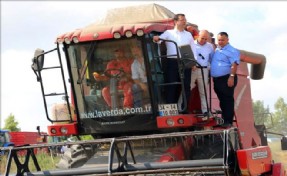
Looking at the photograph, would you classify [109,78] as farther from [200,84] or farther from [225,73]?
[225,73]

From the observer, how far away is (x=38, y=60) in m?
8.45

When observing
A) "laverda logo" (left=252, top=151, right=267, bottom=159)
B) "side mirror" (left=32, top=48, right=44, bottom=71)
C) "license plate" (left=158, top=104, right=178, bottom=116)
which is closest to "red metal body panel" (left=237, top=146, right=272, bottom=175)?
"laverda logo" (left=252, top=151, right=267, bottom=159)

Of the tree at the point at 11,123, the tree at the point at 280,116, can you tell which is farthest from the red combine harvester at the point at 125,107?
the tree at the point at 11,123

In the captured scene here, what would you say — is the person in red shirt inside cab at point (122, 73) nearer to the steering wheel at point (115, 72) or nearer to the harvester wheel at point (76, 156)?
the steering wheel at point (115, 72)

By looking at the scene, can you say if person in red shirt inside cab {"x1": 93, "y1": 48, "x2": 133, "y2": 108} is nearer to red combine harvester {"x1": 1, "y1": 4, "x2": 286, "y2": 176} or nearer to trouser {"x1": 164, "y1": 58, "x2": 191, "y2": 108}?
red combine harvester {"x1": 1, "y1": 4, "x2": 286, "y2": 176}

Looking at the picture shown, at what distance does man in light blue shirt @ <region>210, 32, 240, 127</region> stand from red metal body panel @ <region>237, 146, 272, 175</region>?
95 cm

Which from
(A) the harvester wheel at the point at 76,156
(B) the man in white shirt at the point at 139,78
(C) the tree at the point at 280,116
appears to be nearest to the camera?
(B) the man in white shirt at the point at 139,78

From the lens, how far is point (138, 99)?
8180 mm

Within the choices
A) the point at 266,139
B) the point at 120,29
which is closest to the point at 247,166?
the point at 120,29

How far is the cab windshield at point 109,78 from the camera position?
8133mm

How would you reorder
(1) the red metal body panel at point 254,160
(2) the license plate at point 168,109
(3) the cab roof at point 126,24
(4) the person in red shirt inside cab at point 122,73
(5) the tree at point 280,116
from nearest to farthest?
1. (1) the red metal body panel at point 254,160
2. (3) the cab roof at point 126,24
3. (2) the license plate at point 168,109
4. (4) the person in red shirt inside cab at point 122,73
5. (5) the tree at point 280,116

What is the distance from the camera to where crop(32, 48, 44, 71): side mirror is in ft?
27.7

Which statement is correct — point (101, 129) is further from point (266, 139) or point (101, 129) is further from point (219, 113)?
point (266, 139)

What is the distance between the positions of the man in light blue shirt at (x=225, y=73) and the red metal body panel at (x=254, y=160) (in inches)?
37.3
